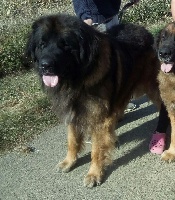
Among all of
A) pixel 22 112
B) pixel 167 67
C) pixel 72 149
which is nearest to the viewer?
pixel 167 67

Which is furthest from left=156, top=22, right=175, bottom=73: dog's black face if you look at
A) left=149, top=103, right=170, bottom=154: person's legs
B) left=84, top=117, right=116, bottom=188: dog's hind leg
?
left=84, top=117, right=116, bottom=188: dog's hind leg

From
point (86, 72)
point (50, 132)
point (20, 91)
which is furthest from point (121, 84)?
point (20, 91)

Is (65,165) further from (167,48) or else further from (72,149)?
(167,48)

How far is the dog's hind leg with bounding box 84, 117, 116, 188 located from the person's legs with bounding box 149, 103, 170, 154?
0.59 meters

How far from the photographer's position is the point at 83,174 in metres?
3.72

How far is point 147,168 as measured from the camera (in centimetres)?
372

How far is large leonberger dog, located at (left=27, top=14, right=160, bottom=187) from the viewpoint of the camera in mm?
3111

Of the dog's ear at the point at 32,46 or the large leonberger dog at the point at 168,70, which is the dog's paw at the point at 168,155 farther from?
the dog's ear at the point at 32,46

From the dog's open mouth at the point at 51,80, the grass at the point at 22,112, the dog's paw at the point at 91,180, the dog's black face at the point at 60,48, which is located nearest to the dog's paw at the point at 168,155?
the dog's paw at the point at 91,180

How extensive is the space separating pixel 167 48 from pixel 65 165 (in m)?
1.55

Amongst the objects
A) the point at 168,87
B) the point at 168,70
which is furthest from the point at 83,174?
the point at 168,70

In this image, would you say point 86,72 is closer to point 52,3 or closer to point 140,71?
point 140,71

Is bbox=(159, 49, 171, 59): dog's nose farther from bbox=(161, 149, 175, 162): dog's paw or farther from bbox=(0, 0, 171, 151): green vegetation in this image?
bbox=(0, 0, 171, 151): green vegetation

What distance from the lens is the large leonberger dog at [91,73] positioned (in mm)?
3111
